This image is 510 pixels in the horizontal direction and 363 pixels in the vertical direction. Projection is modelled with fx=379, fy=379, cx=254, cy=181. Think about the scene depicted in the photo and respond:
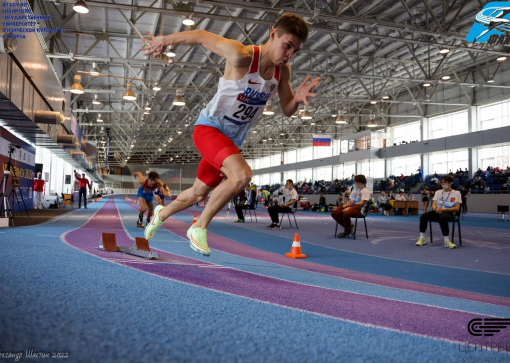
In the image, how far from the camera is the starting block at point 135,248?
14.5 feet

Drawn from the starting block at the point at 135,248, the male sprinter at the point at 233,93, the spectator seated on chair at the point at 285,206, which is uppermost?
the male sprinter at the point at 233,93

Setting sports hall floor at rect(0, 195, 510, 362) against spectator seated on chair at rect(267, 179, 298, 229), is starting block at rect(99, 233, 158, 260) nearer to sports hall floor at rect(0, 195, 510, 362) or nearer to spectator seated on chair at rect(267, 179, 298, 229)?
sports hall floor at rect(0, 195, 510, 362)

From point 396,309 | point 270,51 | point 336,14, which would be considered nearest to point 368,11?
point 336,14

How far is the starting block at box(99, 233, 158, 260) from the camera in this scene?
4.43 metres

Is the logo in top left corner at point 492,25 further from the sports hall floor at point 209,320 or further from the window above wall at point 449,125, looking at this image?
the sports hall floor at point 209,320

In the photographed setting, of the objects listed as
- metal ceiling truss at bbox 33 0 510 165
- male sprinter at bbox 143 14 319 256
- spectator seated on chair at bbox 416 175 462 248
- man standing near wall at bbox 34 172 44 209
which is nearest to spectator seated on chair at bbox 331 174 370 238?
spectator seated on chair at bbox 416 175 462 248

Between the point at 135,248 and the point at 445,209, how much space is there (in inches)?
247

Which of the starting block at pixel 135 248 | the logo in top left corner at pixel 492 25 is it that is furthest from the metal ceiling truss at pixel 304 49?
the starting block at pixel 135 248

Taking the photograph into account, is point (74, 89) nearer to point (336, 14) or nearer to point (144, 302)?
point (336, 14)

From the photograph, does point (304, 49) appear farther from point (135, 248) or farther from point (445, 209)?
point (135, 248)

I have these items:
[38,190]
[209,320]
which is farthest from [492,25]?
[38,190]

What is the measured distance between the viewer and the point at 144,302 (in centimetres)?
198

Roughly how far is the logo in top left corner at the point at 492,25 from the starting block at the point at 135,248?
15.4 metres

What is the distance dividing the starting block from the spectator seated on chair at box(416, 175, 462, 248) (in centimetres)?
588
